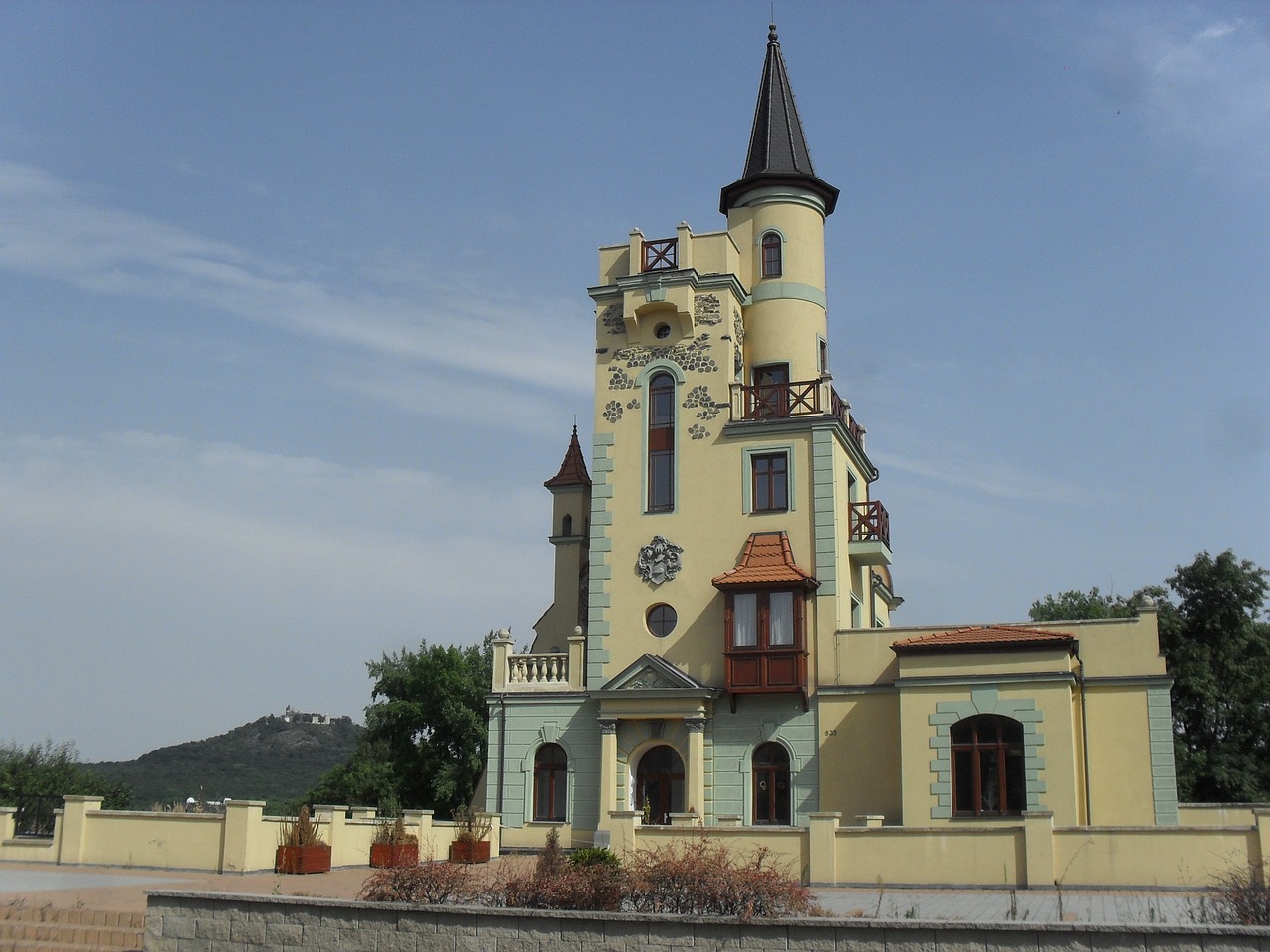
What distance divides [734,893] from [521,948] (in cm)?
234

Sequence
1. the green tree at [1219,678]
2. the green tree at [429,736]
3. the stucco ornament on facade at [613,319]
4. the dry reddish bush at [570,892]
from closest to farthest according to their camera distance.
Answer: the dry reddish bush at [570,892] → the stucco ornament on facade at [613,319] → the green tree at [1219,678] → the green tree at [429,736]

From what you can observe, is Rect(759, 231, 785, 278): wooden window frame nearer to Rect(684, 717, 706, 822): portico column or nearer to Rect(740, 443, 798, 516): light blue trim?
Rect(740, 443, 798, 516): light blue trim

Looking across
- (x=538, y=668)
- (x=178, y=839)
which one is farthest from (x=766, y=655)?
(x=178, y=839)

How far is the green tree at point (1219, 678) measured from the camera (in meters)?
42.5

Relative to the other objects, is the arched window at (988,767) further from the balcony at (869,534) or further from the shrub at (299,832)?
the shrub at (299,832)

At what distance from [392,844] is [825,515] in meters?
12.6

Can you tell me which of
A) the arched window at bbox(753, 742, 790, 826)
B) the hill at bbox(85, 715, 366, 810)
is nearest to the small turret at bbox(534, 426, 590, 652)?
the arched window at bbox(753, 742, 790, 826)

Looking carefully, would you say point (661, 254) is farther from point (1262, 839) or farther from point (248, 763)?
point (248, 763)

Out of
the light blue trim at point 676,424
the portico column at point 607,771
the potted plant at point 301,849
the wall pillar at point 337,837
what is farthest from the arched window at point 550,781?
the potted plant at point 301,849

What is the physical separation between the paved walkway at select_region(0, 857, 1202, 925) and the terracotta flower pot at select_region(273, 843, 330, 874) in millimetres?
296

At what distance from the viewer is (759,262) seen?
35.2m

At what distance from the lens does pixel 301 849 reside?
23.6 meters

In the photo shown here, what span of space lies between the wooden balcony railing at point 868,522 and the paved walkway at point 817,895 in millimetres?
11703

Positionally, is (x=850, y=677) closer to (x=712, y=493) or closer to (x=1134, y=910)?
(x=712, y=493)
